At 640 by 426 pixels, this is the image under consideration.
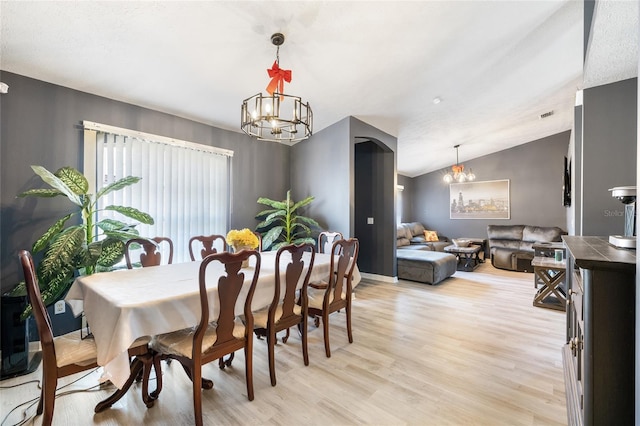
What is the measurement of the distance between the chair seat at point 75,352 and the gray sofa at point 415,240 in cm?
586

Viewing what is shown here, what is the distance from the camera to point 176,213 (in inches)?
137

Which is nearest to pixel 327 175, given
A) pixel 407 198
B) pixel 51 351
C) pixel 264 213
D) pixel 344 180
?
pixel 344 180

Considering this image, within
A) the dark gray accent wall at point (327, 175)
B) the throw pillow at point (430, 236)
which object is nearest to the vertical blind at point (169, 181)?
the dark gray accent wall at point (327, 175)

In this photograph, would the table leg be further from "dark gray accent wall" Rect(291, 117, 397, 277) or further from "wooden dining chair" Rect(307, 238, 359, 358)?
"dark gray accent wall" Rect(291, 117, 397, 277)

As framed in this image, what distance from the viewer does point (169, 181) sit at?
3408mm

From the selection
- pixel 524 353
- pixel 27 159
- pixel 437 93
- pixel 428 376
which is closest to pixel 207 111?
pixel 27 159

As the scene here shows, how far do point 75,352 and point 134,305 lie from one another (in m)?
0.51

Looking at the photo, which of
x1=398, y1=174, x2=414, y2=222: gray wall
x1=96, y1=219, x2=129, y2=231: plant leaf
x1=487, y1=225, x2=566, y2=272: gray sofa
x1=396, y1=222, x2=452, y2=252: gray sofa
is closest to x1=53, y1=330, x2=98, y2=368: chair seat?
x1=96, y1=219, x2=129, y2=231: plant leaf

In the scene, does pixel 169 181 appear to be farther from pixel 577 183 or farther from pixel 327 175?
pixel 577 183

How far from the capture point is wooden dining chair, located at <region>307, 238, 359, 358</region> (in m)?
2.50

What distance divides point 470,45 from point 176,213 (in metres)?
3.79

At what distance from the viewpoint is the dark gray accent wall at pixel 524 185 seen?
677cm

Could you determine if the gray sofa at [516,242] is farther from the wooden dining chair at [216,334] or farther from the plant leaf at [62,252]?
the plant leaf at [62,252]

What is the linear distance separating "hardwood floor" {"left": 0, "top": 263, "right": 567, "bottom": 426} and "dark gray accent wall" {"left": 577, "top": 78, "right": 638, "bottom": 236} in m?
1.26
